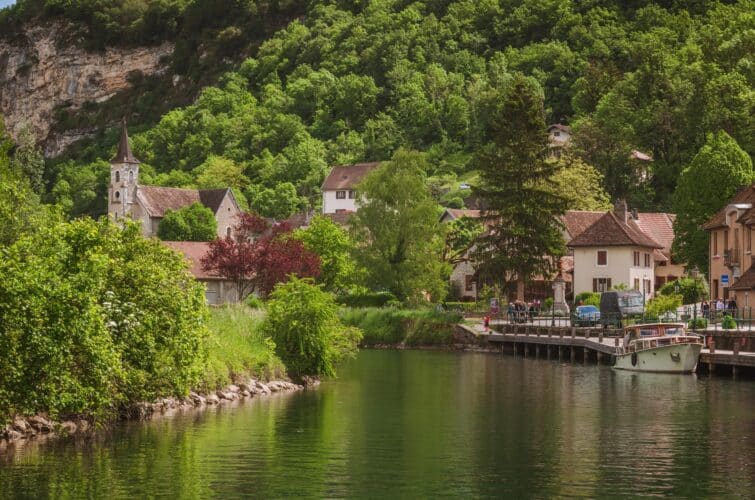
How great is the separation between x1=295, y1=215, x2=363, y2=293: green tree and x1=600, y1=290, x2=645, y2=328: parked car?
91.1ft

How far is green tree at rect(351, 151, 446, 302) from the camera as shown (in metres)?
94.1

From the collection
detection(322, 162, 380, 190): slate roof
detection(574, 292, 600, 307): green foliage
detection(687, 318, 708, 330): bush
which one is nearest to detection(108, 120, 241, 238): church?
detection(322, 162, 380, 190): slate roof

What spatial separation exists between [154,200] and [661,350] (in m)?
96.9

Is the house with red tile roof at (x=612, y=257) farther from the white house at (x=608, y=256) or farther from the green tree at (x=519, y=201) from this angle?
the green tree at (x=519, y=201)

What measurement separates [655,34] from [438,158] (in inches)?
1347

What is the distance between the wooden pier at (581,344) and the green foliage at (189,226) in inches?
2138

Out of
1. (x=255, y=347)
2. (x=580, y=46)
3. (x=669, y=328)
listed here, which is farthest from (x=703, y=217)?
(x=580, y=46)

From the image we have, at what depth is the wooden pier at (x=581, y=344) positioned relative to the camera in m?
60.8

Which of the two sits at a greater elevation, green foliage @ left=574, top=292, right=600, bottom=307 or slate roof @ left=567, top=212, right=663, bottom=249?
slate roof @ left=567, top=212, right=663, bottom=249

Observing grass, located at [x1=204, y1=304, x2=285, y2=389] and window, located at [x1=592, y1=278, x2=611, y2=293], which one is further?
window, located at [x1=592, y1=278, x2=611, y2=293]

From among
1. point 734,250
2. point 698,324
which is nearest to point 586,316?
point 734,250

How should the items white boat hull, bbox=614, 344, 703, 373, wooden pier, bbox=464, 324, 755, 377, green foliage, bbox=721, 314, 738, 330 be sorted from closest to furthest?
wooden pier, bbox=464, 324, 755, 377 → white boat hull, bbox=614, 344, 703, 373 → green foliage, bbox=721, 314, 738, 330

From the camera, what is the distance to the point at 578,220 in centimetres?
11344

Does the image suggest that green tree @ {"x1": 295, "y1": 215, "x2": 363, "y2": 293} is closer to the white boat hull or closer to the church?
the church
